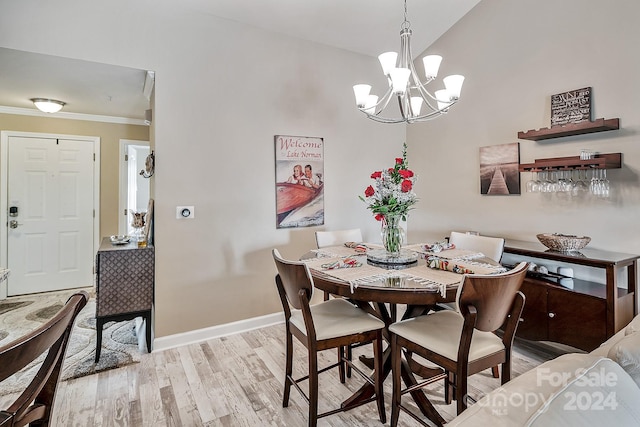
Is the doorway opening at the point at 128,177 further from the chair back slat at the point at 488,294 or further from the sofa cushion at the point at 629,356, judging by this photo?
the sofa cushion at the point at 629,356

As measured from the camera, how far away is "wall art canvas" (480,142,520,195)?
123 inches

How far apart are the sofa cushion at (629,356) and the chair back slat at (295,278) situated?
46.9 inches

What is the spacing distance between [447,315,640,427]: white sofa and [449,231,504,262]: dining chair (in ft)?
5.99

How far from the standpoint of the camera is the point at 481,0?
3.28 m

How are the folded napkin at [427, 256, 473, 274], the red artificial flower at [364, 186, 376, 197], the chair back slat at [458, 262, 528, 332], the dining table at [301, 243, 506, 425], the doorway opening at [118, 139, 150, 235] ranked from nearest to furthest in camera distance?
the chair back slat at [458, 262, 528, 332], the dining table at [301, 243, 506, 425], the folded napkin at [427, 256, 473, 274], the red artificial flower at [364, 186, 376, 197], the doorway opening at [118, 139, 150, 235]

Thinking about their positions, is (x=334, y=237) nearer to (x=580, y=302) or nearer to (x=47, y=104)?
(x=580, y=302)

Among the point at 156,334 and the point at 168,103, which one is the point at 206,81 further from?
the point at 156,334

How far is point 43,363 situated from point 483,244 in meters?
2.74

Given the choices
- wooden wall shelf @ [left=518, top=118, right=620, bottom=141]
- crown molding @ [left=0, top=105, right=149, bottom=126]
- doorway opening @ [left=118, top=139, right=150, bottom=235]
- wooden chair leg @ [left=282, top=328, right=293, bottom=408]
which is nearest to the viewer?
wooden chair leg @ [left=282, top=328, right=293, bottom=408]

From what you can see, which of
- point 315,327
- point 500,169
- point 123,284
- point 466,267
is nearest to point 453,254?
point 466,267

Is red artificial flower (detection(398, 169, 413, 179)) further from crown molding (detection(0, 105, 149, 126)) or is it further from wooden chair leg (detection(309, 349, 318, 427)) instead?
crown molding (detection(0, 105, 149, 126))

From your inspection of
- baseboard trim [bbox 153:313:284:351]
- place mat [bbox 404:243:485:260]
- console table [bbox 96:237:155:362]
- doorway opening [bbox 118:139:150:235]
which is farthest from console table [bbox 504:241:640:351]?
doorway opening [bbox 118:139:150:235]

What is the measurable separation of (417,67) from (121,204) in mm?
4259

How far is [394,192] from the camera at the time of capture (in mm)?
2133
